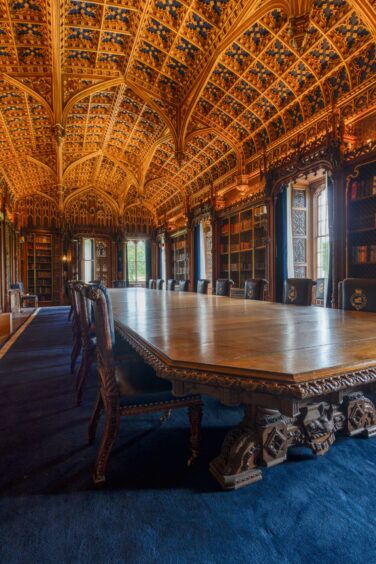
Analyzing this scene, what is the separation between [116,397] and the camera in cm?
152

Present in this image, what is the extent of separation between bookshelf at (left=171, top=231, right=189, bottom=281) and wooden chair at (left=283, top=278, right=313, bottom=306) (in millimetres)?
7365

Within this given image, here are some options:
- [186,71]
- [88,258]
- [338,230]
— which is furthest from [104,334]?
[88,258]

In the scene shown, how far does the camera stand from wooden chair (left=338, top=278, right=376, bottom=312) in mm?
2579

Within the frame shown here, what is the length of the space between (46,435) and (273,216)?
5.36 m

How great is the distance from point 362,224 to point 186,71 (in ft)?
13.1

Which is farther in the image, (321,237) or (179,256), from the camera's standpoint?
(179,256)

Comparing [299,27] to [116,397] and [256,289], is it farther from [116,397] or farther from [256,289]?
[116,397]

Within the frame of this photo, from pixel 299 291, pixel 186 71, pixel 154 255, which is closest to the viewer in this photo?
pixel 299 291

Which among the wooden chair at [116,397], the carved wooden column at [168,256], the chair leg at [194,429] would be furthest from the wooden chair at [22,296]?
the chair leg at [194,429]

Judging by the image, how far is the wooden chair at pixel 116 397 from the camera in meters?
1.49

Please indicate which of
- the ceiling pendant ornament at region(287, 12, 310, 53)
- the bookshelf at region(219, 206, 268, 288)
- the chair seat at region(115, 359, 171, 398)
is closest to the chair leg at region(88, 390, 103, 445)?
the chair seat at region(115, 359, 171, 398)

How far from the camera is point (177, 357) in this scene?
1.11 meters

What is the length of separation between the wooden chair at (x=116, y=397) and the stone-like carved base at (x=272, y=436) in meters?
0.26

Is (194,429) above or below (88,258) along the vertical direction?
below
